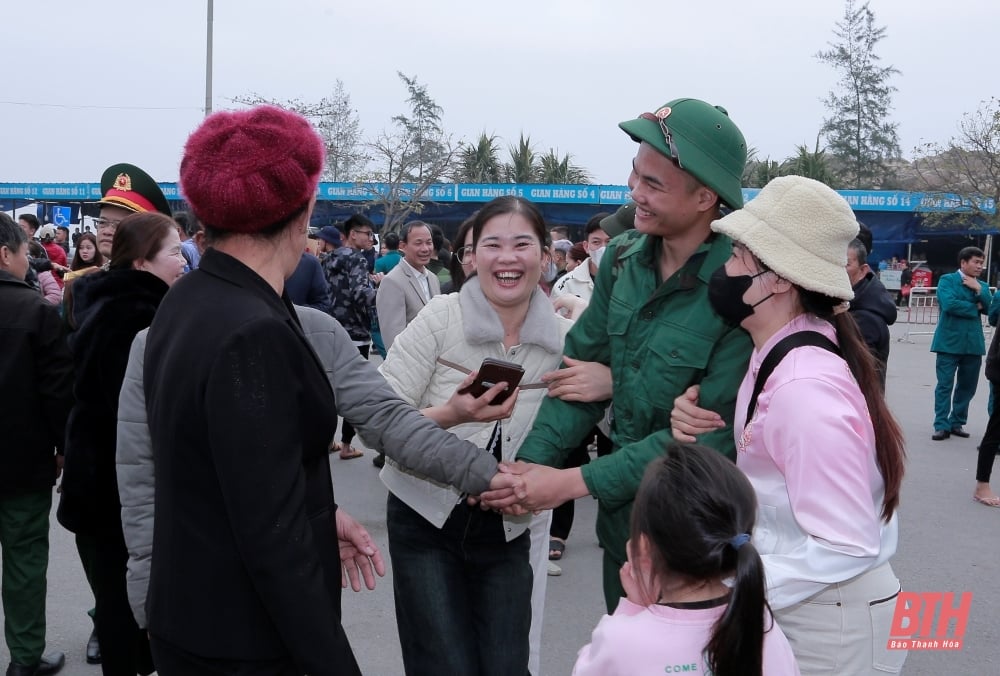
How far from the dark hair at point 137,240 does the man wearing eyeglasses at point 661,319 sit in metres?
1.87

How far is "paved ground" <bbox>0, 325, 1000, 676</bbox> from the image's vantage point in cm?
419

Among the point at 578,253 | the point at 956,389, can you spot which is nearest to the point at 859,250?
the point at 578,253

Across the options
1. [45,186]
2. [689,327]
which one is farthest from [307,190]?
[45,186]

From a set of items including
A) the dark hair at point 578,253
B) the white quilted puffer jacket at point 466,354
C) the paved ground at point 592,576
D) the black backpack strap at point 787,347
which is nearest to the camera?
the black backpack strap at point 787,347

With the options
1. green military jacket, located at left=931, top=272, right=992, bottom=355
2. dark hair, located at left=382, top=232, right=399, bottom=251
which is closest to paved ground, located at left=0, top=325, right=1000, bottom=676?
green military jacket, located at left=931, top=272, right=992, bottom=355

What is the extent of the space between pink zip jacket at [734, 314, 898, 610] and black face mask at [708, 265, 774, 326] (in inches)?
8.8

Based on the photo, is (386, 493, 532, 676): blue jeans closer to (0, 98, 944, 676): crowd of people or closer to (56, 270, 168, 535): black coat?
(0, 98, 944, 676): crowd of people

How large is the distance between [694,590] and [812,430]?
0.44 metres

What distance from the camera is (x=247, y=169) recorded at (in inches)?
68.9

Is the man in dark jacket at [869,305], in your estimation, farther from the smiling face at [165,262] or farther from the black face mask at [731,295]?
the smiling face at [165,262]

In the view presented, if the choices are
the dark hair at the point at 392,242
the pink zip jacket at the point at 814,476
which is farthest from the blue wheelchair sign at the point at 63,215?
the pink zip jacket at the point at 814,476

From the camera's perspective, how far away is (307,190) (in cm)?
185

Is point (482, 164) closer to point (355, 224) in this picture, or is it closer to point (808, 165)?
point (808, 165)

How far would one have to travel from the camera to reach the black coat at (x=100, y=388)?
11.0 ft
